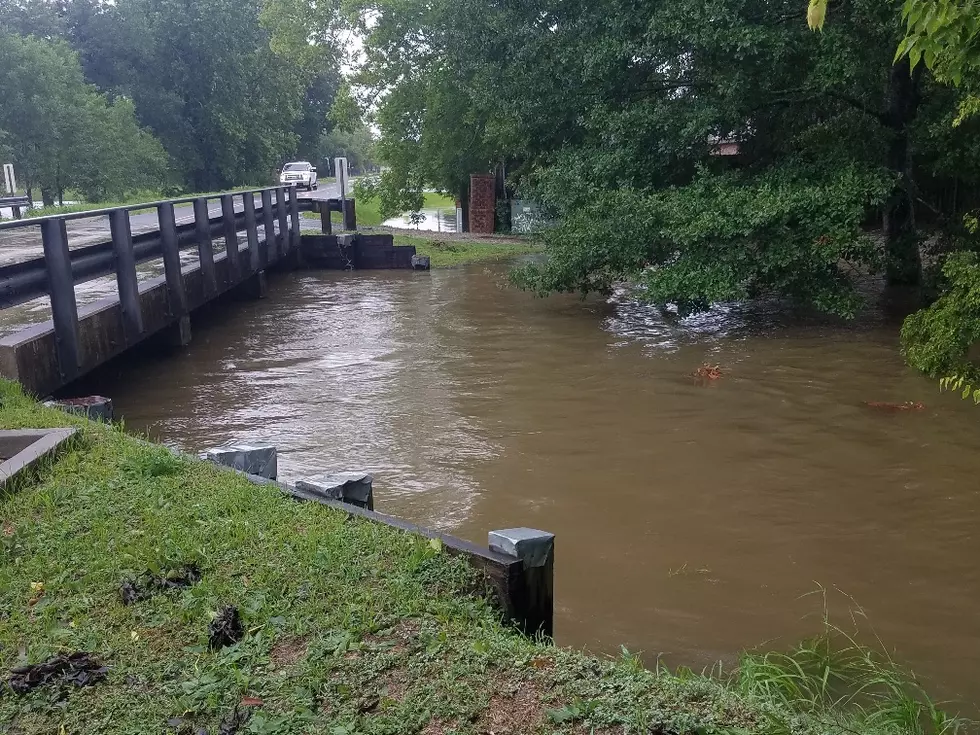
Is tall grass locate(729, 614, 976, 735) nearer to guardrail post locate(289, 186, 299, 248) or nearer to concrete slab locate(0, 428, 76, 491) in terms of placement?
concrete slab locate(0, 428, 76, 491)

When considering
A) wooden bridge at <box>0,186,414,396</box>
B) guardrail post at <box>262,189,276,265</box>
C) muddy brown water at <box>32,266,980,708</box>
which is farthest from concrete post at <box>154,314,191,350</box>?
guardrail post at <box>262,189,276,265</box>

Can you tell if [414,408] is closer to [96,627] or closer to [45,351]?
[45,351]

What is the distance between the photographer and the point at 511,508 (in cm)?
680

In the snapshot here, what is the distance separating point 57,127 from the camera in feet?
113

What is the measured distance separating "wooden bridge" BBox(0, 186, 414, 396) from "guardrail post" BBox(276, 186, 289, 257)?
3830 mm

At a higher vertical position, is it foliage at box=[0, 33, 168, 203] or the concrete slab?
foliage at box=[0, 33, 168, 203]

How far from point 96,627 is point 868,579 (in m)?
4.18

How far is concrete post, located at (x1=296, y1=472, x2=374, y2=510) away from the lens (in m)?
5.11

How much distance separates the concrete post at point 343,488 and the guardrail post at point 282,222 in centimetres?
1382

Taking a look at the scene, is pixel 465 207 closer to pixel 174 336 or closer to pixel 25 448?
pixel 174 336

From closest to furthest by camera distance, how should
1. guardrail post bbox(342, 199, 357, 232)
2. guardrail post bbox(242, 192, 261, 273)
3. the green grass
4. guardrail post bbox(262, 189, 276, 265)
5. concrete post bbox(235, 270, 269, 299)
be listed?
guardrail post bbox(242, 192, 261, 273) < guardrail post bbox(262, 189, 276, 265) < concrete post bbox(235, 270, 269, 299) < the green grass < guardrail post bbox(342, 199, 357, 232)

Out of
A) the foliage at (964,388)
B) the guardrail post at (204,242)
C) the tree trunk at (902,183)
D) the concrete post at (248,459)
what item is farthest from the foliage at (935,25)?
the guardrail post at (204,242)

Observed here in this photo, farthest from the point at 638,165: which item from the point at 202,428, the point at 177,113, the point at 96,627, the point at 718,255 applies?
the point at 177,113

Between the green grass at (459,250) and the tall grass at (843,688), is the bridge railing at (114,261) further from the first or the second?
the green grass at (459,250)
